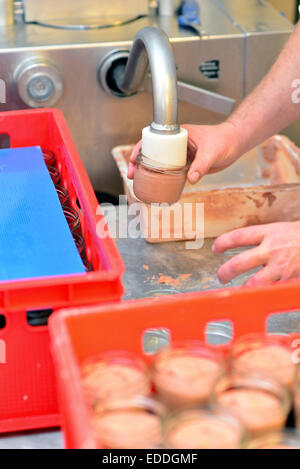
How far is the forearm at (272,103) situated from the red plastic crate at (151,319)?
790mm

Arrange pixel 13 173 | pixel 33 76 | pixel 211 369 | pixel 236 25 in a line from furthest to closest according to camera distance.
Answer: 1. pixel 236 25
2. pixel 33 76
3. pixel 13 173
4. pixel 211 369

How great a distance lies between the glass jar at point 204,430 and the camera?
2.78 feet

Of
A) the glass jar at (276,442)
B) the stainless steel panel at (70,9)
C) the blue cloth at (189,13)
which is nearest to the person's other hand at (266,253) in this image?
the glass jar at (276,442)

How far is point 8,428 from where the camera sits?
1.18m

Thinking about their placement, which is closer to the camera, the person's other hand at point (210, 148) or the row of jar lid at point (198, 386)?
the row of jar lid at point (198, 386)

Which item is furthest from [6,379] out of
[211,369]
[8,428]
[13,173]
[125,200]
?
[125,200]

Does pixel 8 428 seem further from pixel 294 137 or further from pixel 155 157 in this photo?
pixel 294 137

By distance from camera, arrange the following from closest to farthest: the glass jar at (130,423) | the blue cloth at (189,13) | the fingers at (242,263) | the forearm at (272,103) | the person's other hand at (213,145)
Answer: the glass jar at (130,423) < the fingers at (242,263) < the person's other hand at (213,145) < the forearm at (272,103) < the blue cloth at (189,13)

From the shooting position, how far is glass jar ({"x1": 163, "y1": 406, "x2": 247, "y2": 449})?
2.78ft

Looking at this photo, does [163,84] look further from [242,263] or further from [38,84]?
[38,84]

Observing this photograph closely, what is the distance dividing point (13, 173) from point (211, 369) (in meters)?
0.78

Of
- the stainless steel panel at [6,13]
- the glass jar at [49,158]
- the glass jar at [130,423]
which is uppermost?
the stainless steel panel at [6,13]

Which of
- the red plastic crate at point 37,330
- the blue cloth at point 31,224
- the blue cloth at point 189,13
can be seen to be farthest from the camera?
the blue cloth at point 189,13

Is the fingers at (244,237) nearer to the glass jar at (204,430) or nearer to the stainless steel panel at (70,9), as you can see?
the glass jar at (204,430)
